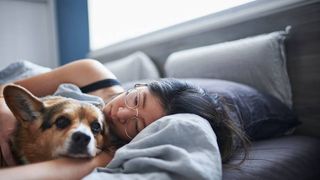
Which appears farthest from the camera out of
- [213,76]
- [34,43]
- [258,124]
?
[34,43]

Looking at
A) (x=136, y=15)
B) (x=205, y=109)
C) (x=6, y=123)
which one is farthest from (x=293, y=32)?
(x=136, y=15)

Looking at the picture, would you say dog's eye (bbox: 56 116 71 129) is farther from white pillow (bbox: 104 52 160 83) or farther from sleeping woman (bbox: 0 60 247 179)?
white pillow (bbox: 104 52 160 83)

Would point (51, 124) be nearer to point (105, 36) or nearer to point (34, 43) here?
point (105, 36)

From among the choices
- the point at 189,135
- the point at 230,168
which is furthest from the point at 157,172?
the point at 230,168

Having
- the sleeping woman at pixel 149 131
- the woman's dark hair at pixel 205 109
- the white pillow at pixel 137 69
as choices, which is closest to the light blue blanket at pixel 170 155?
the sleeping woman at pixel 149 131

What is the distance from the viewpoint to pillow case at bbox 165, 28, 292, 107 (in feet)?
4.66

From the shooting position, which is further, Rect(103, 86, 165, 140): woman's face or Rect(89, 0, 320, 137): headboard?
Rect(89, 0, 320, 137): headboard

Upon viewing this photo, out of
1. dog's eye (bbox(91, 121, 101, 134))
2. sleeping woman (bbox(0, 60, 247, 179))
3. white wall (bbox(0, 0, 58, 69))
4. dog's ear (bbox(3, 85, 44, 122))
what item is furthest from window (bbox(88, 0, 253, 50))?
dog's ear (bbox(3, 85, 44, 122))

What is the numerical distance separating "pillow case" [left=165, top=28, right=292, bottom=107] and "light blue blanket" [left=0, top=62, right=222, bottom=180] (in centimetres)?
68

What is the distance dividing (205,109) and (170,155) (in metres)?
0.27

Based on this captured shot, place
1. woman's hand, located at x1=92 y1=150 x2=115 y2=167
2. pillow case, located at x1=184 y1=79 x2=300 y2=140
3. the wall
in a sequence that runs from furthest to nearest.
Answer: the wall → pillow case, located at x1=184 y1=79 x2=300 y2=140 → woman's hand, located at x1=92 y1=150 x2=115 y2=167

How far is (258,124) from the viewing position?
122 centimetres

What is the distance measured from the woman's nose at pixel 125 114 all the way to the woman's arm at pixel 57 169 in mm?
164

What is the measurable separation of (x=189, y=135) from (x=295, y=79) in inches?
34.2
